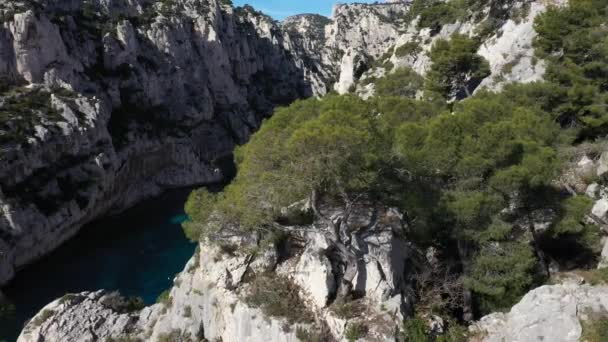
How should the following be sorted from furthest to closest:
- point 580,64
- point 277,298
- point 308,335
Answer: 1. point 580,64
2. point 277,298
3. point 308,335

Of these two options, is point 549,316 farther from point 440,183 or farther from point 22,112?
point 22,112

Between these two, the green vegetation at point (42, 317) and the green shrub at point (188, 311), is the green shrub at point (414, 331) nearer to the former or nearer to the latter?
the green shrub at point (188, 311)

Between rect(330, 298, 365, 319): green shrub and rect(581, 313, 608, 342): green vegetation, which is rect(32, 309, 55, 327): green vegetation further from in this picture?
rect(581, 313, 608, 342): green vegetation

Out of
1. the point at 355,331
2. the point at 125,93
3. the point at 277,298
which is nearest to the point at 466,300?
the point at 355,331

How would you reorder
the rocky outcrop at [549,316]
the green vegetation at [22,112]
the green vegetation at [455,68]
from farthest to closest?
1. the green vegetation at [455,68]
2. the green vegetation at [22,112]
3. the rocky outcrop at [549,316]

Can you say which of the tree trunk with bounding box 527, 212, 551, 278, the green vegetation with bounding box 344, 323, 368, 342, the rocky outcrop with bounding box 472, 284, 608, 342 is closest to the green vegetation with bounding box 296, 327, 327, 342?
the green vegetation with bounding box 344, 323, 368, 342

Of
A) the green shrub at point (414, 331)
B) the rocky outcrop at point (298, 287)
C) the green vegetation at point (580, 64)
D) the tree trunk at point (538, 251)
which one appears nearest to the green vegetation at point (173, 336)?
the rocky outcrop at point (298, 287)
